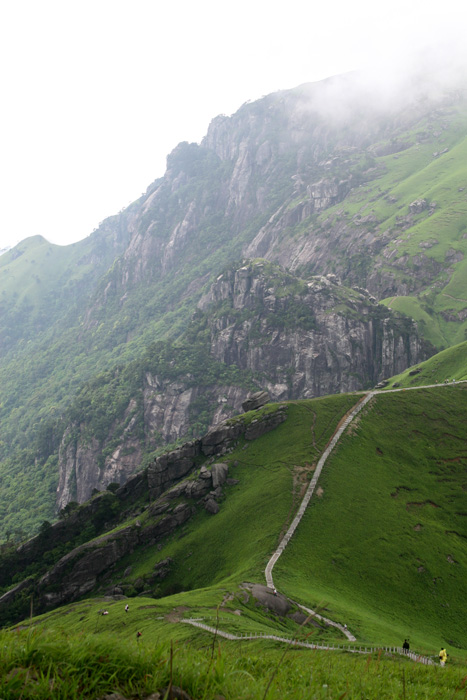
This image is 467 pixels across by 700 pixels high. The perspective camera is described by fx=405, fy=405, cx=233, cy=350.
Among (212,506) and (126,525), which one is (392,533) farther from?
(126,525)

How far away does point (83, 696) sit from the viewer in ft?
15.9

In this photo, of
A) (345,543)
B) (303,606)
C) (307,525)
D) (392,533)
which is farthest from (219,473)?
(303,606)

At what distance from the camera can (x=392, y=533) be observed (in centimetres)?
6794

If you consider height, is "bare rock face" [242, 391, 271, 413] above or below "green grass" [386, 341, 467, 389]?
above

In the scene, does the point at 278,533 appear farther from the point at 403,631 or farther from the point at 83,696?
the point at 83,696

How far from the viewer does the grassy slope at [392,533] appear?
53844 millimetres

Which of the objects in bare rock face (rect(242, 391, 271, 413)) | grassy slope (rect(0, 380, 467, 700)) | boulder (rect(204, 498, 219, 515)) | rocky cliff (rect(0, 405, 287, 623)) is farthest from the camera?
bare rock face (rect(242, 391, 271, 413))

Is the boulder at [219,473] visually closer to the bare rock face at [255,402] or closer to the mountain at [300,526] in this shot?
the mountain at [300,526]

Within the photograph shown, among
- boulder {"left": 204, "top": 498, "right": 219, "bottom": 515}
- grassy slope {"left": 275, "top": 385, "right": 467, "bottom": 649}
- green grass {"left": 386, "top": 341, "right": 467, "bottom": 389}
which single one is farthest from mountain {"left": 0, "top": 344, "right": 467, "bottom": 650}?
green grass {"left": 386, "top": 341, "right": 467, "bottom": 389}

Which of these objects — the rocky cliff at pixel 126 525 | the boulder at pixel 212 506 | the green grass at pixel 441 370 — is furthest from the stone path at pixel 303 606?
the green grass at pixel 441 370

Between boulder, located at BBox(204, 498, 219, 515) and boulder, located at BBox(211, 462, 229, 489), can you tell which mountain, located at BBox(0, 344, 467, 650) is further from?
boulder, located at BBox(204, 498, 219, 515)

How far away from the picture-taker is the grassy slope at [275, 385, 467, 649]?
5384 cm

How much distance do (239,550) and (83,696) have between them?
7495 centimetres

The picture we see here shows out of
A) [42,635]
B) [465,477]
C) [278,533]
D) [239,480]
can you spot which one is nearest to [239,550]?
[278,533]
